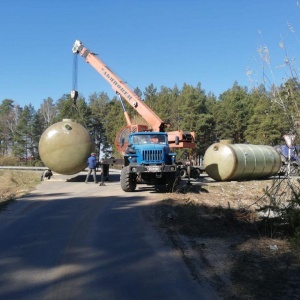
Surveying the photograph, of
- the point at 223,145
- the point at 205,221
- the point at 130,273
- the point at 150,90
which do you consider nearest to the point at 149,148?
the point at 205,221

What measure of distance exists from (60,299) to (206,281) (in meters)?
2.01

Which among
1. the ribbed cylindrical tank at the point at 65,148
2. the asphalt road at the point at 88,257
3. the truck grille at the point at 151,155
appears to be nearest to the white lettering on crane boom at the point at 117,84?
the ribbed cylindrical tank at the point at 65,148

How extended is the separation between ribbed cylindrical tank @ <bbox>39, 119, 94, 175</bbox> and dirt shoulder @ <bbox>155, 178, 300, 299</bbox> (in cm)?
951

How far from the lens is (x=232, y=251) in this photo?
7090 millimetres

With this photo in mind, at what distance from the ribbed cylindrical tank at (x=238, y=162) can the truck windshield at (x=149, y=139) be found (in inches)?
264

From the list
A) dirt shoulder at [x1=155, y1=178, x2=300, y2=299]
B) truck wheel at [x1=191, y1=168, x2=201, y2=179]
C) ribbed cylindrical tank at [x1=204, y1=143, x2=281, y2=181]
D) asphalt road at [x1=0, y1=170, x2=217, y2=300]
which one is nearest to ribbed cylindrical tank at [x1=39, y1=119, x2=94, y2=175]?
truck wheel at [x1=191, y1=168, x2=201, y2=179]

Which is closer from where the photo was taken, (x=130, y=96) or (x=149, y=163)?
(x=149, y=163)

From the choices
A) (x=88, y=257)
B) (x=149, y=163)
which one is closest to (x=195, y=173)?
(x=149, y=163)

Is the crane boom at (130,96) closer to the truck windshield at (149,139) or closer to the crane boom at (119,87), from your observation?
the crane boom at (119,87)

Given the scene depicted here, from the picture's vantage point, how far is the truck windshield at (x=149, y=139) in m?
16.5

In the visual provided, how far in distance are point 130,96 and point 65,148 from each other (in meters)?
6.11

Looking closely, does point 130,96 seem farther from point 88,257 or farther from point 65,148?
point 88,257

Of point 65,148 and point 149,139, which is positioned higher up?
point 149,139

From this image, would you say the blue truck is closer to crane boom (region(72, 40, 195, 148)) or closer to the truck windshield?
the truck windshield
